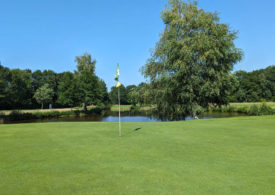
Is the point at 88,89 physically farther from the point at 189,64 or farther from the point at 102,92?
the point at 189,64

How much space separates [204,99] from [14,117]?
4213cm

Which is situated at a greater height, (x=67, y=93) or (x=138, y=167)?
(x=67, y=93)

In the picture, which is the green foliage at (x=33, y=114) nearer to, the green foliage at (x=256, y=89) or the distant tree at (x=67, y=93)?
the distant tree at (x=67, y=93)

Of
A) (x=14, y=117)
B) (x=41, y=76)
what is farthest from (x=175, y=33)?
(x=41, y=76)

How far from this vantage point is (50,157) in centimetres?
741

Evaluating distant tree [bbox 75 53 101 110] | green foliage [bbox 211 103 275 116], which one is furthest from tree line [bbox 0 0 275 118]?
distant tree [bbox 75 53 101 110]

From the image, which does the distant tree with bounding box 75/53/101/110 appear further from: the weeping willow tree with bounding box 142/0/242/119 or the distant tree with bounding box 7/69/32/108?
the weeping willow tree with bounding box 142/0/242/119

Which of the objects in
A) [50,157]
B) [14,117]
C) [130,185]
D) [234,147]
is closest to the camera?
[130,185]

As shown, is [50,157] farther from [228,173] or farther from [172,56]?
[172,56]

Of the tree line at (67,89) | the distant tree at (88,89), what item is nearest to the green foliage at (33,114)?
the distant tree at (88,89)

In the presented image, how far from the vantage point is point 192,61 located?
2656 cm

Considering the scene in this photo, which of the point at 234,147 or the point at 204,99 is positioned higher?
the point at 204,99

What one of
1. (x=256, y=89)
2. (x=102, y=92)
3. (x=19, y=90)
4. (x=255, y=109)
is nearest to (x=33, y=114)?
(x=19, y=90)

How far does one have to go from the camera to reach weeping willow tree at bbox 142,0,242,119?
85.5 feet
